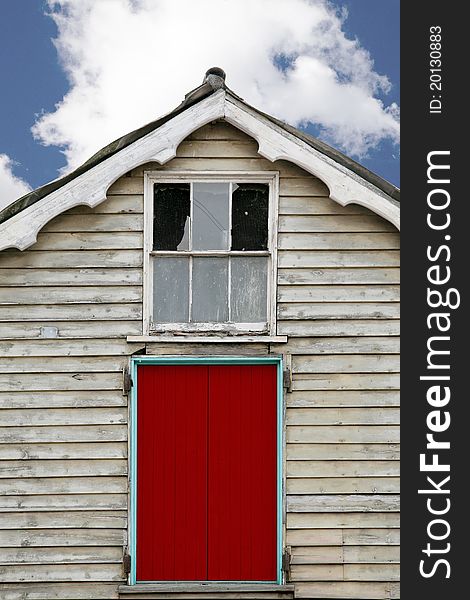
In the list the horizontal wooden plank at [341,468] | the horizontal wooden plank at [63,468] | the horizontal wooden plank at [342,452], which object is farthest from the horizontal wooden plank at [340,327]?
the horizontal wooden plank at [63,468]

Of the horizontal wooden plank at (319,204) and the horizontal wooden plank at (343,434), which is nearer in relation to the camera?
the horizontal wooden plank at (343,434)

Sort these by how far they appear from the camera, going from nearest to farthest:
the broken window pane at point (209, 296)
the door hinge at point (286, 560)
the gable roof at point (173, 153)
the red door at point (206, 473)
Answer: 1. the gable roof at point (173, 153)
2. the door hinge at point (286, 560)
3. the red door at point (206, 473)
4. the broken window pane at point (209, 296)

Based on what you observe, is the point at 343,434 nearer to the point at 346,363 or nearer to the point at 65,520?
the point at 346,363

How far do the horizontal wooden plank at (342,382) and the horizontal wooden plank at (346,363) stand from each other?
0.16 feet

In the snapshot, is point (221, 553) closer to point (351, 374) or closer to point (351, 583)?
point (351, 583)

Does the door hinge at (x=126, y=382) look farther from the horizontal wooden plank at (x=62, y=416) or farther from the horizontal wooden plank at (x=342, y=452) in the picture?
the horizontal wooden plank at (x=342, y=452)

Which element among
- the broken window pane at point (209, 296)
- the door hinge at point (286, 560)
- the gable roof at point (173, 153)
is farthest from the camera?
the broken window pane at point (209, 296)

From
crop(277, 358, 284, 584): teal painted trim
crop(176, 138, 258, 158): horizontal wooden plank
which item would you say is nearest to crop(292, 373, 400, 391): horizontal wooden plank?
crop(277, 358, 284, 584): teal painted trim

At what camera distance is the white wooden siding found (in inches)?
318

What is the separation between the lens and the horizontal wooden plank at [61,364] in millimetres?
8148

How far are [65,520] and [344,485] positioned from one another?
2.73 metres

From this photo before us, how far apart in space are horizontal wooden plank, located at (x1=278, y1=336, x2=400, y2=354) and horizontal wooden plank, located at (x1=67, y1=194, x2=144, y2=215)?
1.82 m

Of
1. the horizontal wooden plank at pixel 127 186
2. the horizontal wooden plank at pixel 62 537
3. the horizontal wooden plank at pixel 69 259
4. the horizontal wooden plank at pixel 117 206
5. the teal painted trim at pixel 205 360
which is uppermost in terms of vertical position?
the horizontal wooden plank at pixel 127 186

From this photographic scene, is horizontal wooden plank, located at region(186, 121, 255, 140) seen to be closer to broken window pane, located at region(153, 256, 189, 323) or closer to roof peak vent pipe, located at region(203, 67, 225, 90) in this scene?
roof peak vent pipe, located at region(203, 67, 225, 90)
